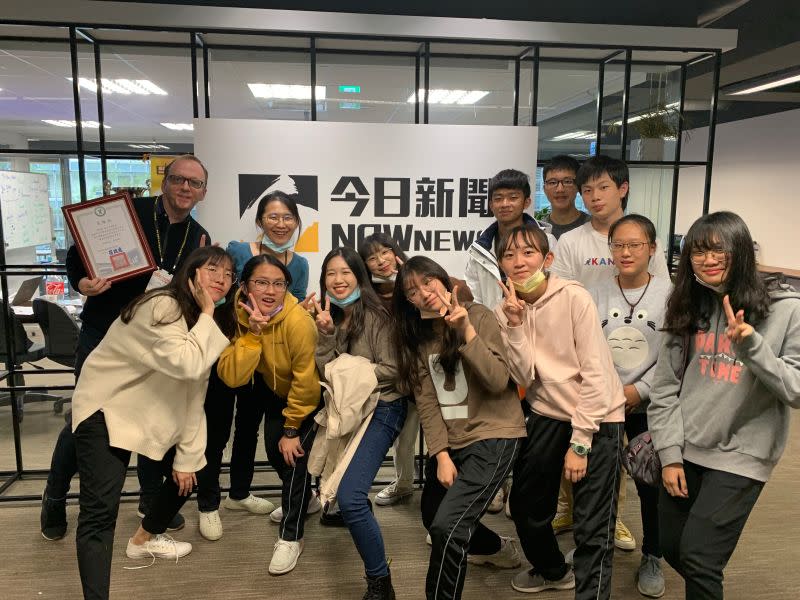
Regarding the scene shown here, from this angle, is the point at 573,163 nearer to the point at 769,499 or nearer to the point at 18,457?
the point at 769,499

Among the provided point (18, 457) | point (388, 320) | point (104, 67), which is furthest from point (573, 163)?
point (104, 67)

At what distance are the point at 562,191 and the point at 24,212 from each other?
4984mm

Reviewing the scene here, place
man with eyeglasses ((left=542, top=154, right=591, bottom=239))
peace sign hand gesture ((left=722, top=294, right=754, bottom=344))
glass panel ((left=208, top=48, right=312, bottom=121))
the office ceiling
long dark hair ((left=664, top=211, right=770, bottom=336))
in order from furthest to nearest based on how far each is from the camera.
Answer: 1. glass panel ((left=208, top=48, right=312, bottom=121))
2. the office ceiling
3. man with eyeglasses ((left=542, top=154, right=591, bottom=239))
4. long dark hair ((left=664, top=211, right=770, bottom=336))
5. peace sign hand gesture ((left=722, top=294, right=754, bottom=344))

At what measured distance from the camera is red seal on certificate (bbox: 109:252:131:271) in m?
2.46

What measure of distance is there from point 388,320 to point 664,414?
41.8 inches

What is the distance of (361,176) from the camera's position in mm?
3002

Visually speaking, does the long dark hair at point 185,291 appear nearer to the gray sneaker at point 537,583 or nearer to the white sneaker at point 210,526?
the white sneaker at point 210,526

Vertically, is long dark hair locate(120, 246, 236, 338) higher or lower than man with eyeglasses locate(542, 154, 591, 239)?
lower

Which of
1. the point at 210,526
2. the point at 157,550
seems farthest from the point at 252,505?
the point at 157,550

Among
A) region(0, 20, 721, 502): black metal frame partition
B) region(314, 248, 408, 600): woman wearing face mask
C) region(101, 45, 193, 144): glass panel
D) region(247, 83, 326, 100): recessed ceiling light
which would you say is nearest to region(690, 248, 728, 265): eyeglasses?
region(314, 248, 408, 600): woman wearing face mask

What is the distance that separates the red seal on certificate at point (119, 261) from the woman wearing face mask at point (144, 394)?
0.52 metres

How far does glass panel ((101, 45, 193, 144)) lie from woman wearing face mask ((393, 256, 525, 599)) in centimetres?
224

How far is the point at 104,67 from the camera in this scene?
20.1ft

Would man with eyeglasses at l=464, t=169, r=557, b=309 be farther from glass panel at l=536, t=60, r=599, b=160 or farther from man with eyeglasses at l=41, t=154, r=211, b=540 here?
glass panel at l=536, t=60, r=599, b=160
